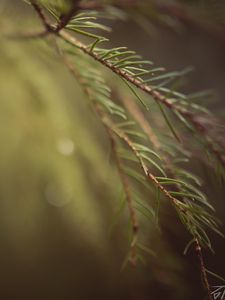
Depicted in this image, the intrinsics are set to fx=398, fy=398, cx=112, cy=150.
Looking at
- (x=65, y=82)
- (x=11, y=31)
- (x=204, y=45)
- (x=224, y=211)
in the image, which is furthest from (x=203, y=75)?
(x=11, y=31)

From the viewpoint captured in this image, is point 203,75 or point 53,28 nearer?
point 53,28

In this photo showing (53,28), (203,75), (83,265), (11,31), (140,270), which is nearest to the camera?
(53,28)

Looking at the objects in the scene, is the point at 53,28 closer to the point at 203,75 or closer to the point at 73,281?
the point at 73,281

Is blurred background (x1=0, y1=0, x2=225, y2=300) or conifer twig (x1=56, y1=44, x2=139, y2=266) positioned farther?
blurred background (x1=0, y1=0, x2=225, y2=300)

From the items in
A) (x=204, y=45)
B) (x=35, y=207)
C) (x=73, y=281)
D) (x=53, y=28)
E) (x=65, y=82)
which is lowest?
(x=73, y=281)

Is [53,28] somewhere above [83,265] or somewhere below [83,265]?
above

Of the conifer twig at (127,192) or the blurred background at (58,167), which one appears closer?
the conifer twig at (127,192)

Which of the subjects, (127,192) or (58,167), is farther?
(58,167)

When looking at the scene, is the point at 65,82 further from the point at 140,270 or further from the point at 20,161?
the point at 140,270

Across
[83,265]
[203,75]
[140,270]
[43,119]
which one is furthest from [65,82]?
[203,75]

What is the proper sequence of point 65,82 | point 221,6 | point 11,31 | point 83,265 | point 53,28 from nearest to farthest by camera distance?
1. point 53,28
2. point 221,6
3. point 11,31
4. point 65,82
5. point 83,265
